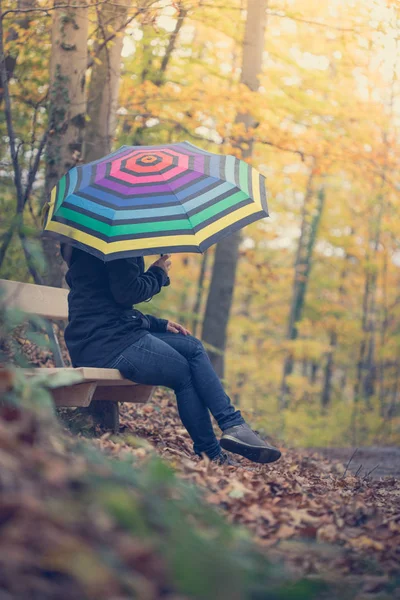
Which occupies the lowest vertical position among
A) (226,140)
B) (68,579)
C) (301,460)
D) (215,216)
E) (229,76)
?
(301,460)

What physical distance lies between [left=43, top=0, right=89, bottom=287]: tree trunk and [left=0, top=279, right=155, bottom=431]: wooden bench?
59.6 inches

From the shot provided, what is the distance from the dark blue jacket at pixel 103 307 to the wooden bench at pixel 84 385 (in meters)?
0.18

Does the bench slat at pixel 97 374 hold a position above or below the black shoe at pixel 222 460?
above

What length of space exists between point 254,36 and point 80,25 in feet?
11.4

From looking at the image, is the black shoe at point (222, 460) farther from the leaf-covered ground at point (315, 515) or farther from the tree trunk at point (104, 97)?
the tree trunk at point (104, 97)

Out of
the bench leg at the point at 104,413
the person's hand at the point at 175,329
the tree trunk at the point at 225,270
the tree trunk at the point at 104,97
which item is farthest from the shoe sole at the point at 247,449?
the tree trunk at the point at 225,270

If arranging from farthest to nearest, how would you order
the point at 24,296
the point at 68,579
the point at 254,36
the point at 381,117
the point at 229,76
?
the point at 381,117
the point at 229,76
the point at 254,36
the point at 24,296
the point at 68,579

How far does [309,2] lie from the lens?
29.2ft

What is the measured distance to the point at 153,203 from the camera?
4121 mm

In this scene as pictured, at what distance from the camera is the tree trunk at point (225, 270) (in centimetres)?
866

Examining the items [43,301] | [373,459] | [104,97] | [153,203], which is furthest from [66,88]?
[373,459]

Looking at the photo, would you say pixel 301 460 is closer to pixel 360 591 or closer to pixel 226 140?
pixel 360 591

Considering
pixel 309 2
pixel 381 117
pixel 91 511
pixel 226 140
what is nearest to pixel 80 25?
pixel 226 140

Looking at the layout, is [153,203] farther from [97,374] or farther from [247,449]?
[247,449]
